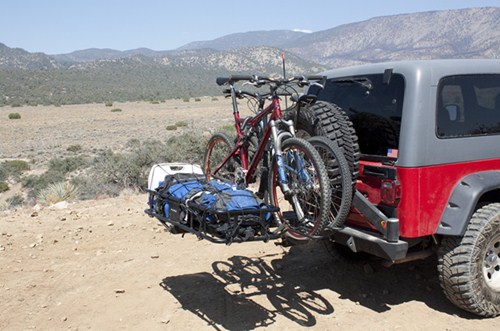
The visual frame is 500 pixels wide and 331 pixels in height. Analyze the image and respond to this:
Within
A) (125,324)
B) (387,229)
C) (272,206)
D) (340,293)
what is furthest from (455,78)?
(125,324)

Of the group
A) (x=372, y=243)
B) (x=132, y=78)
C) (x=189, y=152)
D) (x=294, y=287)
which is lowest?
→ (x=132, y=78)

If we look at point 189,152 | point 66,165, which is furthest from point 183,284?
point 66,165

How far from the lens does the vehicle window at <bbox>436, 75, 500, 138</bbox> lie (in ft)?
14.3

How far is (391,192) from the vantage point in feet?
13.7

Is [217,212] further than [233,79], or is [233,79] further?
[233,79]

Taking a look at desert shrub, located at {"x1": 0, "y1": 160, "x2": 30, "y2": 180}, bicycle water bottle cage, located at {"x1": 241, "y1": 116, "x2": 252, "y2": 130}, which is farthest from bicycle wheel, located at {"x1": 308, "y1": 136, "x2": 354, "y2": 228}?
desert shrub, located at {"x1": 0, "y1": 160, "x2": 30, "y2": 180}

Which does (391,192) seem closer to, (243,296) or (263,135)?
(263,135)

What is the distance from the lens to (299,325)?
4473mm

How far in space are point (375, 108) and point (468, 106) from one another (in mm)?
778

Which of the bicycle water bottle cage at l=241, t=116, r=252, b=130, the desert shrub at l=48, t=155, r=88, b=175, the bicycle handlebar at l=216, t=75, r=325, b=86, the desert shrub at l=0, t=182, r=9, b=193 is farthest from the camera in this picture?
the desert shrub at l=48, t=155, r=88, b=175

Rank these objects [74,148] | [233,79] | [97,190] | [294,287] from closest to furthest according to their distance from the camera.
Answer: [233,79] < [294,287] < [97,190] < [74,148]

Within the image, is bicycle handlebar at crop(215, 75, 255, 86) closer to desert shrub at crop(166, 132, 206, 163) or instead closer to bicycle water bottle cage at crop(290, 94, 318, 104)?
bicycle water bottle cage at crop(290, 94, 318, 104)

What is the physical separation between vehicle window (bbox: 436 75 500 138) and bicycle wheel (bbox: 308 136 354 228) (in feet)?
2.82

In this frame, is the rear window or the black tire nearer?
the black tire
